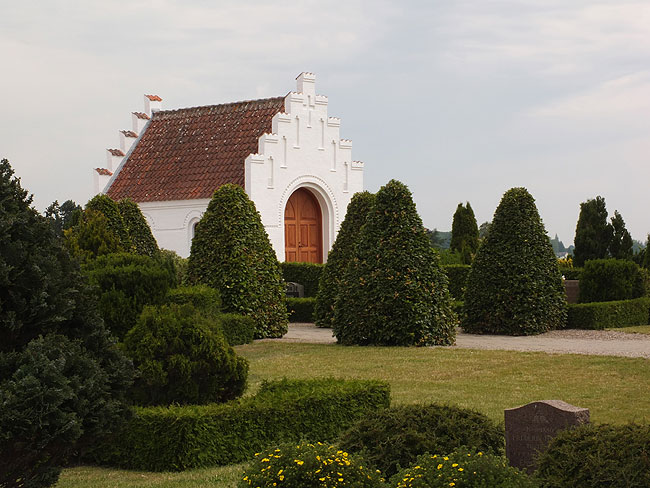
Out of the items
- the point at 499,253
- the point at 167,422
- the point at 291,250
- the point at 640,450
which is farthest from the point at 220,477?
the point at 291,250

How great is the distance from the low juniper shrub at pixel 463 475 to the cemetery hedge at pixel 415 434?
0.86 meters

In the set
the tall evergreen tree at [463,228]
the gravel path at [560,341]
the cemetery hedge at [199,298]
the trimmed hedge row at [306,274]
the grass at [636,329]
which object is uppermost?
the tall evergreen tree at [463,228]

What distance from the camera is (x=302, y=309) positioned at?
1009 inches

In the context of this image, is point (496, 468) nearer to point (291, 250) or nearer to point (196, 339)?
point (196, 339)

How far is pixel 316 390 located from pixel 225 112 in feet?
87.2

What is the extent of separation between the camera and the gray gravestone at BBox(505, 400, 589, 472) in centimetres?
722

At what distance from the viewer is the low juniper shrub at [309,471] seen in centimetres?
596

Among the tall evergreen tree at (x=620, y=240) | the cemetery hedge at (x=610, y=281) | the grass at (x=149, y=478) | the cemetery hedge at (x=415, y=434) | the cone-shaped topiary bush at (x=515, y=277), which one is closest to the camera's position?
the cemetery hedge at (x=415, y=434)

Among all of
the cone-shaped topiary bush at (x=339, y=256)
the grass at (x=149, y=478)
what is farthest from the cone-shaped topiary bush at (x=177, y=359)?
the cone-shaped topiary bush at (x=339, y=256)

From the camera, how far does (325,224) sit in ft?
112

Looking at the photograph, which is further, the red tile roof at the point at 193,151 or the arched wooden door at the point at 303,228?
the arched wooden door at the point at 303,228

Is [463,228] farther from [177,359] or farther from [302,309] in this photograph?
[177,359]

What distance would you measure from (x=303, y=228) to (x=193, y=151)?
17.6 ft

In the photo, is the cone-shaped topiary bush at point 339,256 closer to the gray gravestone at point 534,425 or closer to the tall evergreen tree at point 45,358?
the gray gravestone at point 534,425
